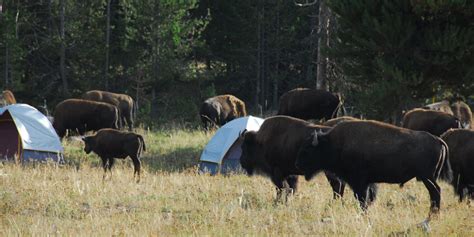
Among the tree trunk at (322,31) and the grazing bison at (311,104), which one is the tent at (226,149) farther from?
the grazing bison at (311,104)

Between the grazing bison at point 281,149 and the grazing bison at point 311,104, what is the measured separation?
1277 centimetres

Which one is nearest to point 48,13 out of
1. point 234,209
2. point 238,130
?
point 238,130

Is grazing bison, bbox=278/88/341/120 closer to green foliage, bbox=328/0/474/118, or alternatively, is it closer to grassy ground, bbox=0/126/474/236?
green foliage, bbox=328/0/474/118

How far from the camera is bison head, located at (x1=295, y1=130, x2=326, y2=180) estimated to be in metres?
11.8

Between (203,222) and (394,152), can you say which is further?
(394,152)

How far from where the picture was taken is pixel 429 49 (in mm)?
18969

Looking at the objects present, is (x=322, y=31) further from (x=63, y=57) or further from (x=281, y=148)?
(x=63, y=57)

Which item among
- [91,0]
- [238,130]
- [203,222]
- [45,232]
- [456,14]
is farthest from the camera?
[91,0]

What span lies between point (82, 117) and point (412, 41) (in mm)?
11498

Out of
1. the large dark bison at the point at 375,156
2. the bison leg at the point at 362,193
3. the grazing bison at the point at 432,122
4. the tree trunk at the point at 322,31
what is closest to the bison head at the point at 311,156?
the large dark bison at the point at 375,156

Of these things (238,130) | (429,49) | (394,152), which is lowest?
(238,130)

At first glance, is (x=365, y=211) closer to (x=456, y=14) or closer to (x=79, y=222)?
(x=79, y=222)

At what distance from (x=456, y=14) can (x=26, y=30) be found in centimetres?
2467

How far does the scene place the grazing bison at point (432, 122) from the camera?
19.4m
